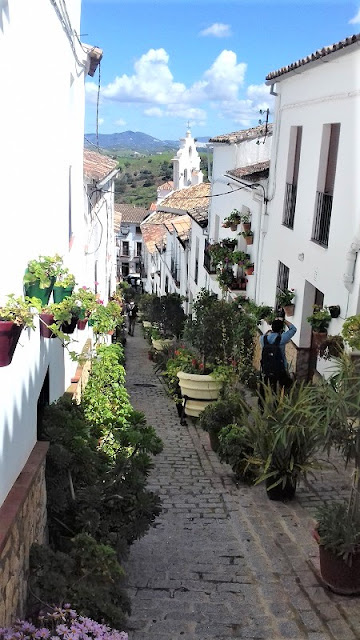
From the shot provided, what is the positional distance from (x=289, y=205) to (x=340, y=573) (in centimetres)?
840

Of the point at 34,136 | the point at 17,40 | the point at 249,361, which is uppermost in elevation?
the point at 17,40

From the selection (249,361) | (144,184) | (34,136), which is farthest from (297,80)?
(144,184)

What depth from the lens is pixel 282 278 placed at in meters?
12.7

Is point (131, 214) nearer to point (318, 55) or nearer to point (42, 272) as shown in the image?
point (318, 55)

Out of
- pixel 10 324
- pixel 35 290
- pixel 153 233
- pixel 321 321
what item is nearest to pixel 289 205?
pixel 321 321

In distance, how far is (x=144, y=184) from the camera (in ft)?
319

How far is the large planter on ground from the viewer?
1062cm

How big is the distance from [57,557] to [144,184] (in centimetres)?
9561

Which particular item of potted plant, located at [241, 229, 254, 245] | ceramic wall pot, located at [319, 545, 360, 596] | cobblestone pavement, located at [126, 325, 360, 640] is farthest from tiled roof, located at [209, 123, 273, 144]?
ceramic wall pot, located at [319, 545, 360, 596]

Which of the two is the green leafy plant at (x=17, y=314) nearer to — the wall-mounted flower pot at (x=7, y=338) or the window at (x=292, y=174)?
the wall-mounted flower pot at (x=7, y=338)

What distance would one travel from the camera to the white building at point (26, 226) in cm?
418

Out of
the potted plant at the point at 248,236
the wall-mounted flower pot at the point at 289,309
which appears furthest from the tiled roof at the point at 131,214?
the wall-mounted flower pot at the point at 289,309

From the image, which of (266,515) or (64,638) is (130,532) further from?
(266,515)

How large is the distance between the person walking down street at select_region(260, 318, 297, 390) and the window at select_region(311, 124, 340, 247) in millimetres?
1839
